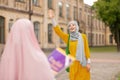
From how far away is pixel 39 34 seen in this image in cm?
4119

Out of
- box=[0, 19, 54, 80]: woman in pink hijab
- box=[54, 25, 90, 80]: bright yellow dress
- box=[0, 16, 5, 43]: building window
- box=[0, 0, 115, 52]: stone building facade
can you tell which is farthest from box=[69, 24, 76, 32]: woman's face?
box=[0, 16, 5, 43]: building window

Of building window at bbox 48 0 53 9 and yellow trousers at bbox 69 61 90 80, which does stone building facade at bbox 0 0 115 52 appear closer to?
building window at bbox 48 0 53 9

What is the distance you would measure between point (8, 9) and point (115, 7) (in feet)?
48.9

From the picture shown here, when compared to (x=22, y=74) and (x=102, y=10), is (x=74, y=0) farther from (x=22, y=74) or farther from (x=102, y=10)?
(x=22, y=74)

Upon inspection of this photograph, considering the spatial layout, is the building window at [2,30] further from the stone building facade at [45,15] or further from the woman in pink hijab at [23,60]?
the woman in pink hijab at [23,60]

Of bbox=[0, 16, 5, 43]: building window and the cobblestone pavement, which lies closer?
the cobblestone pavement

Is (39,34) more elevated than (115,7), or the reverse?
(115,7)

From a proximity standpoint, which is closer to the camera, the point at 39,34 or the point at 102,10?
the point at 39,34

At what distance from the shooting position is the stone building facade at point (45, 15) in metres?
33.3

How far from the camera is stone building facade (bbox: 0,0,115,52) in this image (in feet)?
109

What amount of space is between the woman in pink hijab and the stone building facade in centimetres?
1637

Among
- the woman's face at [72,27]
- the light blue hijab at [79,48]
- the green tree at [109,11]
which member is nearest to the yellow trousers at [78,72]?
the light blue hijab at [79,48]

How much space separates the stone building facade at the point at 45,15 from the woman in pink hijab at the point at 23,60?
53.7 ft

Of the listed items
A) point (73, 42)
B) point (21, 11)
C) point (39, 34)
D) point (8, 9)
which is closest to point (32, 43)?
point (73, 42)
